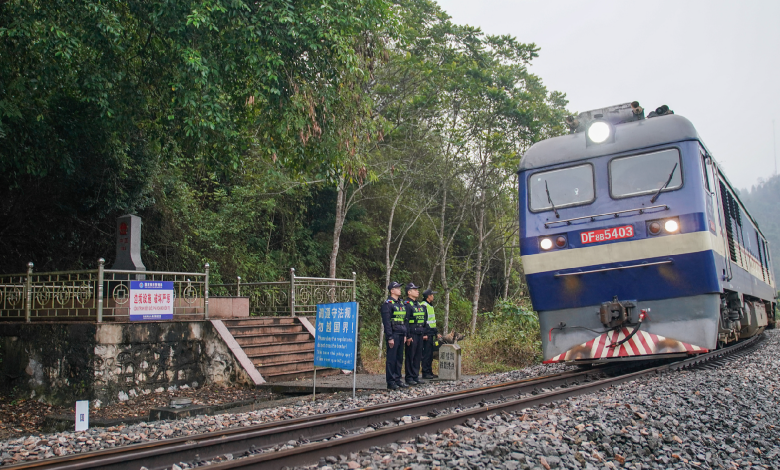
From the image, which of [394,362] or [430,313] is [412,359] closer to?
[394,362]

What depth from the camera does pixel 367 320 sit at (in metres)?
22.3

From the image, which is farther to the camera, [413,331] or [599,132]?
[413,331]

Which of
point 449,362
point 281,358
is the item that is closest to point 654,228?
point 449,362

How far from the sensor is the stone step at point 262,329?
11.8 meters

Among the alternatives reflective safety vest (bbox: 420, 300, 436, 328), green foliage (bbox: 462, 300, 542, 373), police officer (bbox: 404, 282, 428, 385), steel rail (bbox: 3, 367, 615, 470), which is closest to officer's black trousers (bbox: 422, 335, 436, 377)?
reflective safety vest (bbox: 420, 300, 436, 328)

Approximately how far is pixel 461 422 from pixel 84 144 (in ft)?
33.4

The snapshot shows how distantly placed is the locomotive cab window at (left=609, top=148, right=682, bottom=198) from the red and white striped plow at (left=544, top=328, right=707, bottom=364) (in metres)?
1.92

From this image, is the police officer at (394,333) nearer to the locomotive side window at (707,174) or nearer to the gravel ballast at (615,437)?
the gravel ballast at (615,437)

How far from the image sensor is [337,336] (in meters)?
8.86

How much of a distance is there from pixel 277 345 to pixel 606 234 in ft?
22.5

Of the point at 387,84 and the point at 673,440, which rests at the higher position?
the point at 387,84

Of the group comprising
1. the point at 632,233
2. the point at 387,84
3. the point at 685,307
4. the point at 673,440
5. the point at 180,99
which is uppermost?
the point at 387,84

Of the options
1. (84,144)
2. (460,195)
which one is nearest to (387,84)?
(460,195)

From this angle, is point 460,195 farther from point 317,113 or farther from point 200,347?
point 200,347
